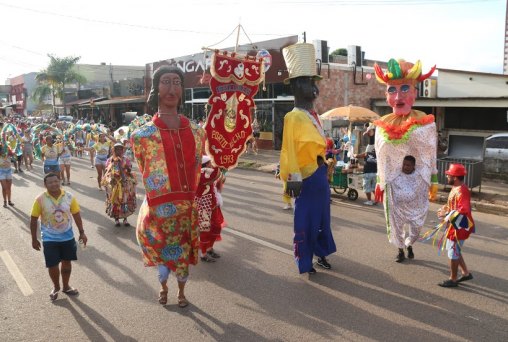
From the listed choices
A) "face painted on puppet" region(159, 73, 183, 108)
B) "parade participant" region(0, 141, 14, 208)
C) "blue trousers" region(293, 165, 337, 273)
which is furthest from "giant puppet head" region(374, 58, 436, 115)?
"parade participant" region(0, 141, 14, 208)

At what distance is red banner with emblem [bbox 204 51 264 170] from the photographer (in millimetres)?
5590

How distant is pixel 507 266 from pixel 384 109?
601 inches

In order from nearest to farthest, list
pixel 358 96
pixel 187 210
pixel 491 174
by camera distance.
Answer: pixel 187 210
pixel 491 174
pixel 358 96

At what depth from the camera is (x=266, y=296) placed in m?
4.74

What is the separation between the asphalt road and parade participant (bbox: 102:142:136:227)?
1.92 ft

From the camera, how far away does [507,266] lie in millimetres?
5438

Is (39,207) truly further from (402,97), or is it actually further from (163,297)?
(402,97)

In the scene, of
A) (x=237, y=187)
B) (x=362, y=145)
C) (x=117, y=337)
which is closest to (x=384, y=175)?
(x=117, y=337)

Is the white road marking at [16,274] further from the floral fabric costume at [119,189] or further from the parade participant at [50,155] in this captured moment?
the parade participant at [50,155]

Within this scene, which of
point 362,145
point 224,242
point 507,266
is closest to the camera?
point 507,266

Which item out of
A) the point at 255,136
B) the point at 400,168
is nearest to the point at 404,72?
the point at 400,168

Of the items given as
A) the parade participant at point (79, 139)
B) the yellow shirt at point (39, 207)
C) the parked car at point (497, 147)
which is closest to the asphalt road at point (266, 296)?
the yellow shirt at point (39, 207)

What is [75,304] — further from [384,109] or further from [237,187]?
[384,109]

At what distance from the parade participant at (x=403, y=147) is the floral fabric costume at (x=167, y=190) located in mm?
2628
